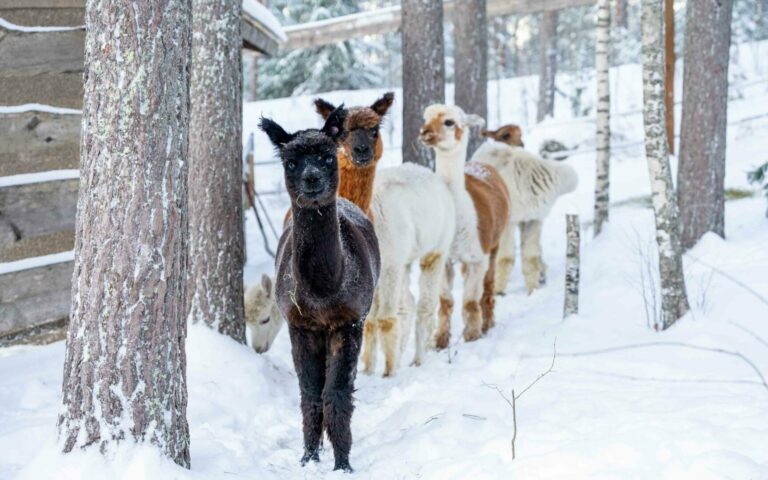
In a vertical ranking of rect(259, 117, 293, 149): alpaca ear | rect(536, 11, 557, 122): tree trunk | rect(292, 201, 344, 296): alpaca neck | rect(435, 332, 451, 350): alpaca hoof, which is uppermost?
rect(536, 11, 557, 122): tree trunk

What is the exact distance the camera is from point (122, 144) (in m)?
3.54

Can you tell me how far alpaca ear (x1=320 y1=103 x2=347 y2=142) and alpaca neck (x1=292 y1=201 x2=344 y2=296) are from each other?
0.39 m

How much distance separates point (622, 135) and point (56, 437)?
16.4 m

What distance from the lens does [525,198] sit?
9.95 metres

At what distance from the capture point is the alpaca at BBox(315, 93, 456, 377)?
600 cm

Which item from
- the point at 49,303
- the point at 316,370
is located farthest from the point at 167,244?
the point at 49,303

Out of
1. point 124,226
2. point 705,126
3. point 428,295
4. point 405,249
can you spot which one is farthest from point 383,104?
point 705,126

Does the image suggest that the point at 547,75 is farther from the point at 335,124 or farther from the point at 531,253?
the point at 335,124

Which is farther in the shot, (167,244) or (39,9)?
(39,9)

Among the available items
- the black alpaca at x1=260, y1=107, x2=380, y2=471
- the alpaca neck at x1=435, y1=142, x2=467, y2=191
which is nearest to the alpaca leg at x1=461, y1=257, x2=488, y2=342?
the alpaca neck at x1=435, y1=142, x2=467, y2=191

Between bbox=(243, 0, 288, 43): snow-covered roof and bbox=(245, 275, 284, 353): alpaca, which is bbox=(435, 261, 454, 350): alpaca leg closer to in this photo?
bbox=(245, 275, 284, 353): alpaca

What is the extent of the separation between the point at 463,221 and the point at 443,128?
3.04ft

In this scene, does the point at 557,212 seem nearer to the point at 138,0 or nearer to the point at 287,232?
the point at 287,232

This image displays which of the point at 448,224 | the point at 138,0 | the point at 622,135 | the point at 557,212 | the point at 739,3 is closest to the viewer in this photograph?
the point at 138,0
